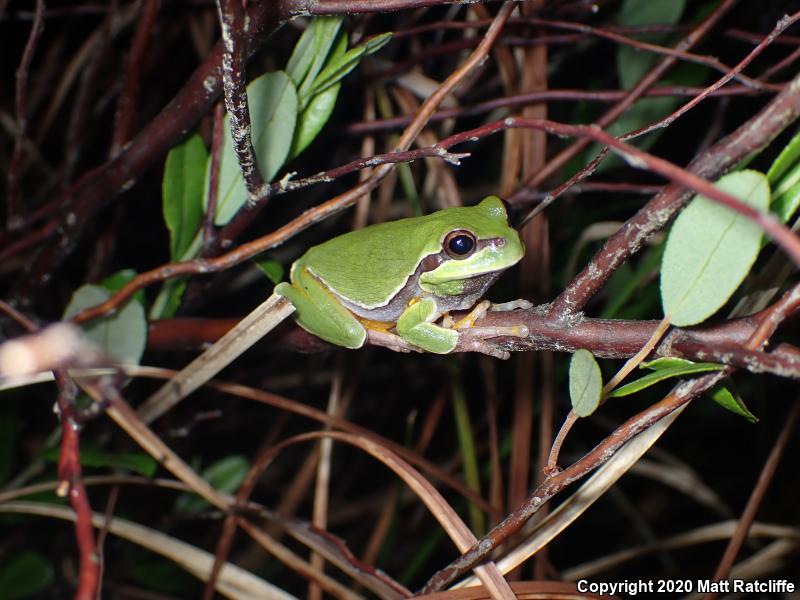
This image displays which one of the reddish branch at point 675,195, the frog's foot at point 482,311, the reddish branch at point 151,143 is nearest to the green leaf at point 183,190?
the reddish branch at point 151,143

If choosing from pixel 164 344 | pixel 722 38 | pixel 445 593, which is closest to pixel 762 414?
pixel 722 38

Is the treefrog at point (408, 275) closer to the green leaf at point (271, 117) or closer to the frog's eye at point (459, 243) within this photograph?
the frog's eye at point (459, 243)

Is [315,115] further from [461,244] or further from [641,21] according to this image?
[641,21]

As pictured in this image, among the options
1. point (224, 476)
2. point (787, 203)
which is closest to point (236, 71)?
point (787, 203)

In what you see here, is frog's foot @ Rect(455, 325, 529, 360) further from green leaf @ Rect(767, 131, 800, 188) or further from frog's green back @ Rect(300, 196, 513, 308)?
green leaf @ Rect(767, 131, 800, 188)

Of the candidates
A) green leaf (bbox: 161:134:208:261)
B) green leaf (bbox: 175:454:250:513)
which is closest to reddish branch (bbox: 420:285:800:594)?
green leaf (bbox: 161:134:208:261)

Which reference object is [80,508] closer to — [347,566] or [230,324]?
[230,324]
